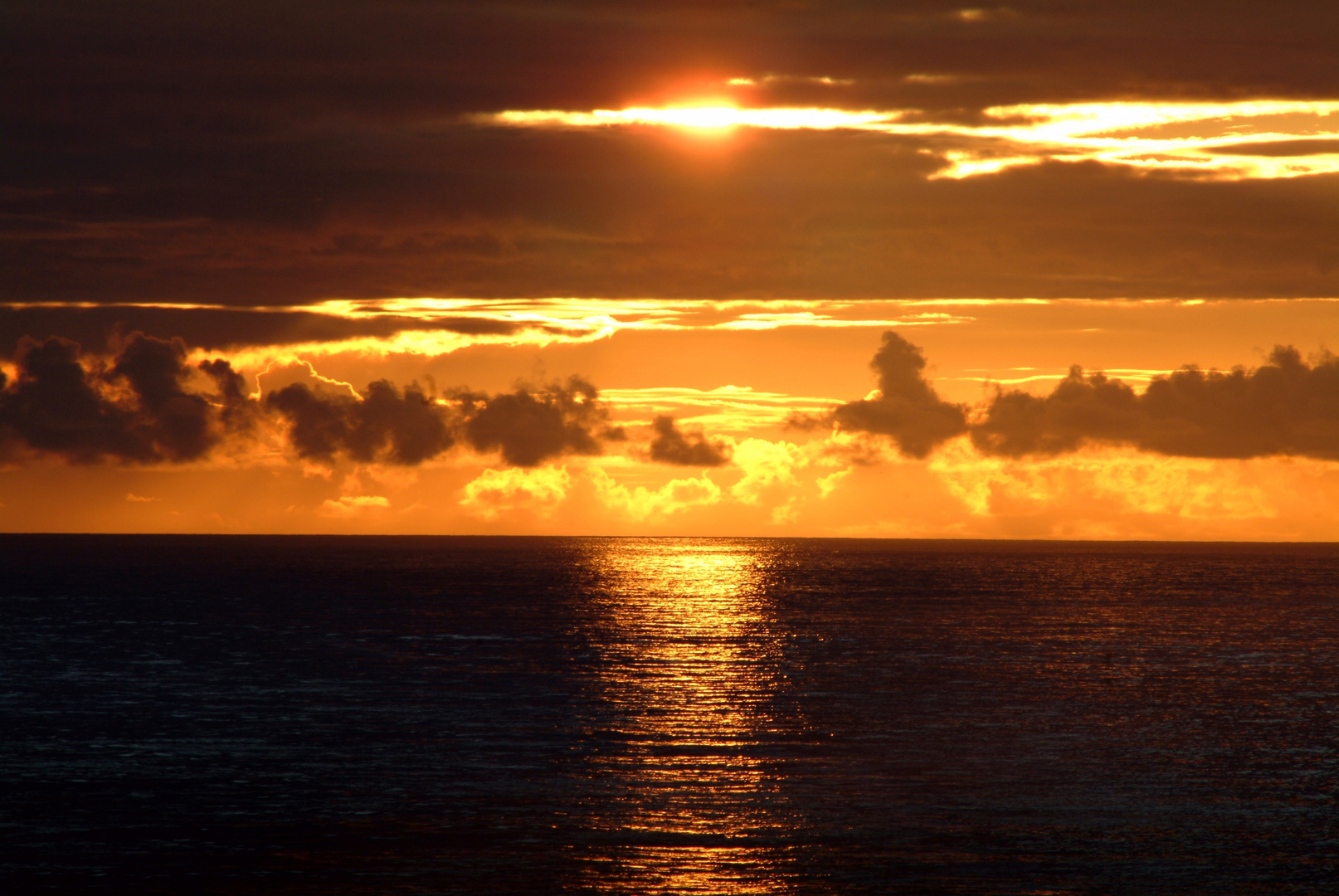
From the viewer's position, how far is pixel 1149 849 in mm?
46031

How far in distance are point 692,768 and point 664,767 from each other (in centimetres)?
133

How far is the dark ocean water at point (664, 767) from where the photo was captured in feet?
143

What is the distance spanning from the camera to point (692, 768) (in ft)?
193

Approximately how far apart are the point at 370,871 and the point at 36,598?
160 metres

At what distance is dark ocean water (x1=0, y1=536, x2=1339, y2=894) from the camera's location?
4347 centimetres

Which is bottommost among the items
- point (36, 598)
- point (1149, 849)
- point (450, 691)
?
point (1149, 849)

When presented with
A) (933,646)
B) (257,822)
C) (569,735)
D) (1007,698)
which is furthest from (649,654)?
(257,822)

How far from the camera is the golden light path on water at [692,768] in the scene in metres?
42.8

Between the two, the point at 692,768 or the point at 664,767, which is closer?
the point at 692,768

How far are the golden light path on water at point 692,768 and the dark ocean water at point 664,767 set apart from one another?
0.22 metres

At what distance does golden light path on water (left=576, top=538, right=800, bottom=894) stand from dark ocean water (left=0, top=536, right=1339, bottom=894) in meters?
0.22

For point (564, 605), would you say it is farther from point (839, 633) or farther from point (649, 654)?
point (649, 654)

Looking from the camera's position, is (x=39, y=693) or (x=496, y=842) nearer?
(x=496, y=842)

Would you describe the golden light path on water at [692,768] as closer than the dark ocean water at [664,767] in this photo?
Yes
